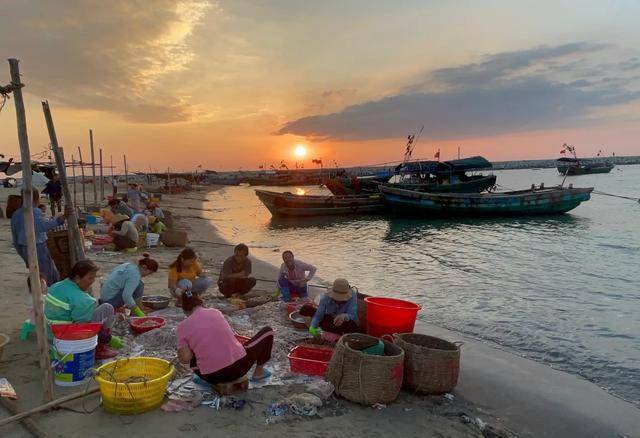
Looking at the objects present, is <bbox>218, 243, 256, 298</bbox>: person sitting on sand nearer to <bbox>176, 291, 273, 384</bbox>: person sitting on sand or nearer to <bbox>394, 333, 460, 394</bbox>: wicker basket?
<bbox>176, 291, 273, 384</bbox>: person sitting on sand

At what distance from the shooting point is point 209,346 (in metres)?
4.08

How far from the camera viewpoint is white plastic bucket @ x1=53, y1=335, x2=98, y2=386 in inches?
172

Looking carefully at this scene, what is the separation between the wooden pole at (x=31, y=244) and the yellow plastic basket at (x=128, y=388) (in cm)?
45

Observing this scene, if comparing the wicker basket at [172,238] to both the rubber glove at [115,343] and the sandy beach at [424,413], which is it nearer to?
the sandy beach at [424,413]

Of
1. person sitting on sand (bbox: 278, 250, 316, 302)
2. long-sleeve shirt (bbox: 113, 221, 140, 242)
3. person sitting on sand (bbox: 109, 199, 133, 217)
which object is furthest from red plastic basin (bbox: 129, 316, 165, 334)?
person sitting on sand (bbox: 109, 199, 133, 217)

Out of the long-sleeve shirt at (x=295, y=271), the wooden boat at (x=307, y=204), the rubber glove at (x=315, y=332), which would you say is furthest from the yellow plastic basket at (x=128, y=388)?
the wooden boat at (x=307, y=204)

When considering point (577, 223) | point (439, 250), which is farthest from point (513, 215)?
point (439, 250)

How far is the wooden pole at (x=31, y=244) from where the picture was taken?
3953 millimetres

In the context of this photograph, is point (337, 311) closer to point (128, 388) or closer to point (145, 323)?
point (145, 323)

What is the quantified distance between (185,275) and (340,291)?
111 inches

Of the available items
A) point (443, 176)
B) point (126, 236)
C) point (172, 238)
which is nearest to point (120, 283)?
point (126, 236)

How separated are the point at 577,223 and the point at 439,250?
13383 millimetres

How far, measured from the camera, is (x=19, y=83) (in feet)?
13.4

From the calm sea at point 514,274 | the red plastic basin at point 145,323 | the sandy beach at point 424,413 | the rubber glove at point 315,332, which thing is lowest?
the calm sea at point 514,274
